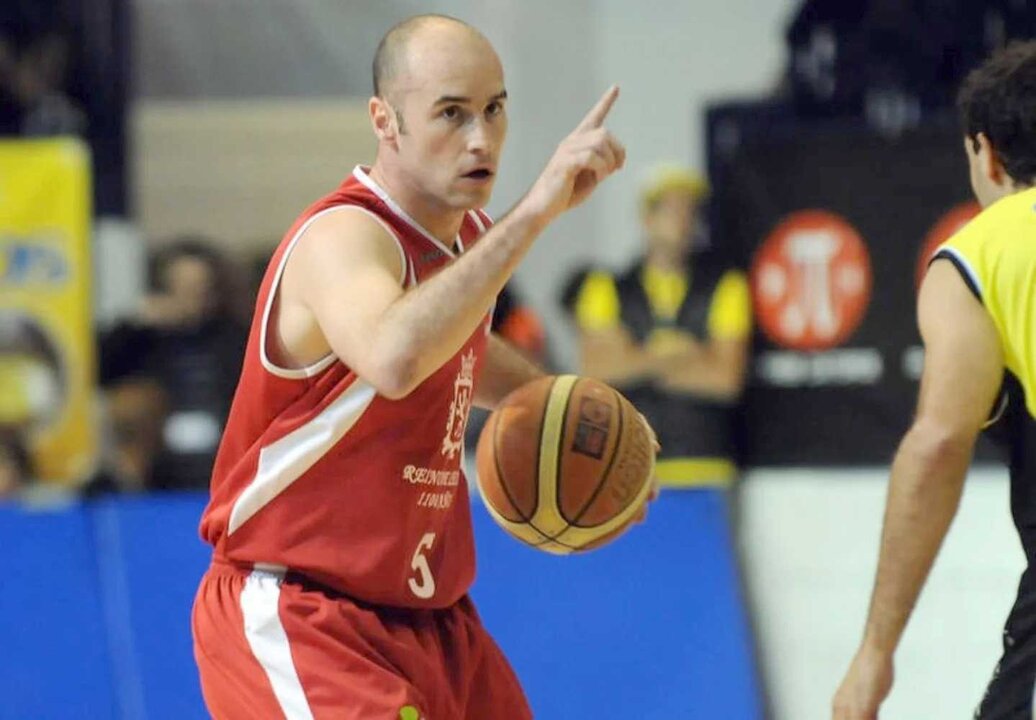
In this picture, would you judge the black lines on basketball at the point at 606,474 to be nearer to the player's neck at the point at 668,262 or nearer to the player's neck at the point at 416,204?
the player's neck at the point at 416,204

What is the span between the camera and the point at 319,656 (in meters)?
3.49

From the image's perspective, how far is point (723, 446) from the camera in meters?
6.89

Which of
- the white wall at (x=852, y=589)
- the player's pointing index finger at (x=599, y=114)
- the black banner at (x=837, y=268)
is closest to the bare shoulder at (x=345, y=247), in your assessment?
the player's pointing index finger at (x=599, y=114)

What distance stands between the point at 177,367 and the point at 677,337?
6.70 ft

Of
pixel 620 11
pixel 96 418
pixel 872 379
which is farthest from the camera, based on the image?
pixel 620 11

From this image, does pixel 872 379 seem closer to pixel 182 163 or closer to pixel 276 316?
pixel 276 316

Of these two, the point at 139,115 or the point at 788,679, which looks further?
the point at 139,115

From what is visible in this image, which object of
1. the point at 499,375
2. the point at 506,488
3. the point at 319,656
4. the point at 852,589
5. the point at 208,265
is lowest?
the point at 852,589

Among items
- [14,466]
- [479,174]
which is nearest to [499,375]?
[479,174]

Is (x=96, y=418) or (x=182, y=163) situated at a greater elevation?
(x=182, y=163)

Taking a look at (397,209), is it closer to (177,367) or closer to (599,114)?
(599,114)

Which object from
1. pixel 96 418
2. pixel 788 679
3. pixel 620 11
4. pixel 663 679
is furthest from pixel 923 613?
pixel 620 11

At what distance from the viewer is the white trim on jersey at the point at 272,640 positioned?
3471 mm

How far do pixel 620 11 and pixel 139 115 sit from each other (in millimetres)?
2619
